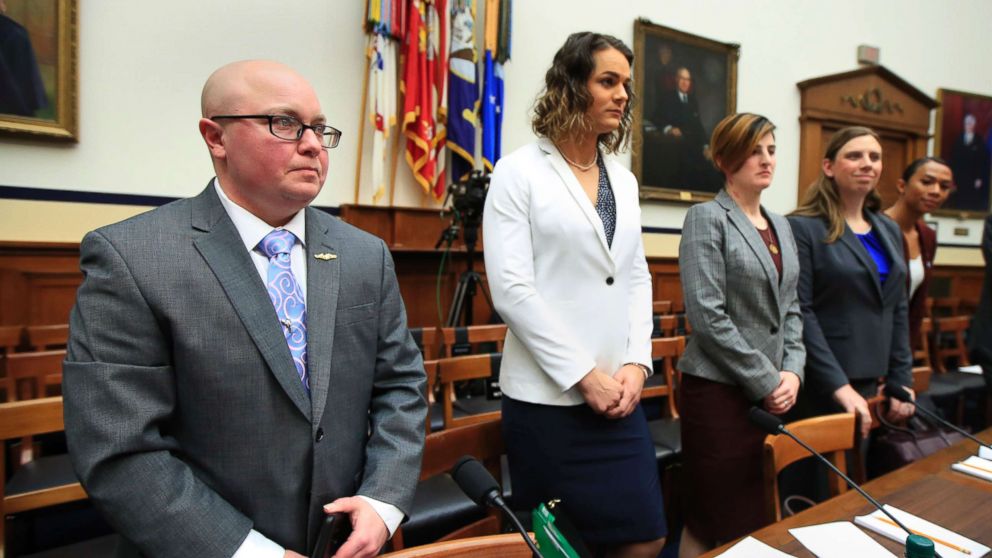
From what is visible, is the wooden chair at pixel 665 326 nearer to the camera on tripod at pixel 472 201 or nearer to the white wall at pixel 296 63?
the camera on tripod at pixel 472 201

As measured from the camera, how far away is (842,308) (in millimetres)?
2094

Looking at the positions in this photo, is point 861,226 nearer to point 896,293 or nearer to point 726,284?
point 896,293

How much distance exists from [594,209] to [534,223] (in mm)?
165

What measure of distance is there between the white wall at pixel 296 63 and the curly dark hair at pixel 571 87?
10.0 feet

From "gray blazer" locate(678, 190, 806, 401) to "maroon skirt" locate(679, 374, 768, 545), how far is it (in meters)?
0.06

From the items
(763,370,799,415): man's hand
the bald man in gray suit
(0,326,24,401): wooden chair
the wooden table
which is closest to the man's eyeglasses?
the bald man in gray suit

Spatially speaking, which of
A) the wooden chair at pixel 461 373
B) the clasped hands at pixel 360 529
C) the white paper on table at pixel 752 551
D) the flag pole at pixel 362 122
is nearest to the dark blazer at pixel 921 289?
the wooden chair at pixel 461 373

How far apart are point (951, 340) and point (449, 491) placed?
215 inches

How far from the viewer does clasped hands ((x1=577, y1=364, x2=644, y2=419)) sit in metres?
1.43

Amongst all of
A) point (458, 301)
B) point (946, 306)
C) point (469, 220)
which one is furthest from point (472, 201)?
point (946, 306)

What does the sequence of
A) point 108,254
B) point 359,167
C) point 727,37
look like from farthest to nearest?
point 727,37
point 359,167
point 108,254

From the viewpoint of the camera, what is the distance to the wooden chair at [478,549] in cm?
88

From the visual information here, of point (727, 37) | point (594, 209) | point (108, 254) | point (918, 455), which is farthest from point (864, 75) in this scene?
point (108, 254)

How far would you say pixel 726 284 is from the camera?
1.82 metres
